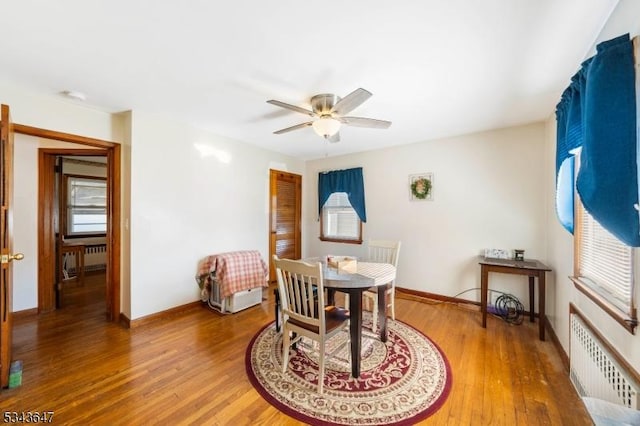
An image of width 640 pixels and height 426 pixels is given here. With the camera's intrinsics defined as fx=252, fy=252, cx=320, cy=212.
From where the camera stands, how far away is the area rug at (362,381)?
1617mm

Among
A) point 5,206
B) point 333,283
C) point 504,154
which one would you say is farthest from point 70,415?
point 504,154

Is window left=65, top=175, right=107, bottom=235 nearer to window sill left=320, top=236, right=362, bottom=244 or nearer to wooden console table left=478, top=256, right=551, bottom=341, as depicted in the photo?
window sill left=320, top=236, right=362, bottom=244

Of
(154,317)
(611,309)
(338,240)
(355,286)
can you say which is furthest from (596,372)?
(154,317)

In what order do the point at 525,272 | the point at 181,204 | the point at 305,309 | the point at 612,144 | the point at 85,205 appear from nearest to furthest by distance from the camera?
1. the point at 612,144
2. the point at 305,309
3. the point at 525,272
4. the point at 181,204
5. the point at 85,205

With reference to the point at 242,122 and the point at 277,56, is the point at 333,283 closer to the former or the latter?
the point at 277,56

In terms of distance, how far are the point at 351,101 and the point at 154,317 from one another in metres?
3.17

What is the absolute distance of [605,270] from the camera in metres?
1.58

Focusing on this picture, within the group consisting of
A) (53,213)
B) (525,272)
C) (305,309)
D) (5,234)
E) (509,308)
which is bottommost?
(509,308)

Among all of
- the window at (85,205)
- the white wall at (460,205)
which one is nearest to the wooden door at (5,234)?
the window at (85,205)

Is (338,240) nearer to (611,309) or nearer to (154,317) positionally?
(154,317)

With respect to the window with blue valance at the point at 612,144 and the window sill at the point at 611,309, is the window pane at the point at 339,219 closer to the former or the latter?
the window sill at the point at 611,309

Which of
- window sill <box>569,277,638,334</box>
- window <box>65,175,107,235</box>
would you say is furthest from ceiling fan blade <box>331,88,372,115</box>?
window <box>65,175,107,235</box>

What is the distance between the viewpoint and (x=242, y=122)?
308 cm

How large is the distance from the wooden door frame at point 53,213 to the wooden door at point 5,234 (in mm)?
733
